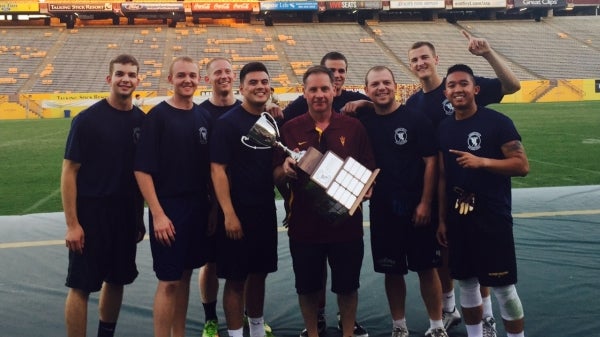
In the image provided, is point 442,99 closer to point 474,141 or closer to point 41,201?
point 474,141

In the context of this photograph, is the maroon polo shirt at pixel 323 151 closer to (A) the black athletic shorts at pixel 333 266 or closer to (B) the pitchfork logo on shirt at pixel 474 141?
(A) the black athletic shorts at pixel 333 266

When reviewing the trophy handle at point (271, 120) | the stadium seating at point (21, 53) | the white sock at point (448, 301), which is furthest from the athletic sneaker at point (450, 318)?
the stadium seating at point (21, 53)

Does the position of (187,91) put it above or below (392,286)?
above

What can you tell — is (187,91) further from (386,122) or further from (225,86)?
(386,122)

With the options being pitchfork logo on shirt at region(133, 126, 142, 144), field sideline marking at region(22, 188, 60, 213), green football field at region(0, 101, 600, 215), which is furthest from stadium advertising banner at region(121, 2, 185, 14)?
pitchfork logo on shirt at region(133, 126, 142, 144)

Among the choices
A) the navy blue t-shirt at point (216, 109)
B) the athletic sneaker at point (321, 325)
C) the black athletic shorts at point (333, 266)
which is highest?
the navy blue t-shirt at point (216, 109)

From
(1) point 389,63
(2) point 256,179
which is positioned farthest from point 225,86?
(1) point 389,63

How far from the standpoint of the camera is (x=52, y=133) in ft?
59.7

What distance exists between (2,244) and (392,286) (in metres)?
4.20

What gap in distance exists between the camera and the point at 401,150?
334 centimetres

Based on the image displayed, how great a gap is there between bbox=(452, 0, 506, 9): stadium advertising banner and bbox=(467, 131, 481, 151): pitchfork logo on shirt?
45911 mm

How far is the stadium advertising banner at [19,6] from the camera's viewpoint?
41.1 metres

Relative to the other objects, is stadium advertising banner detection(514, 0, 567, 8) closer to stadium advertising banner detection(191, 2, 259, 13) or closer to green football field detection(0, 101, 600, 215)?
stadium advertising banner detection(191, 2, 259, 13)

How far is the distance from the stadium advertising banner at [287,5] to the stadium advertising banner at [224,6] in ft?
2.50
